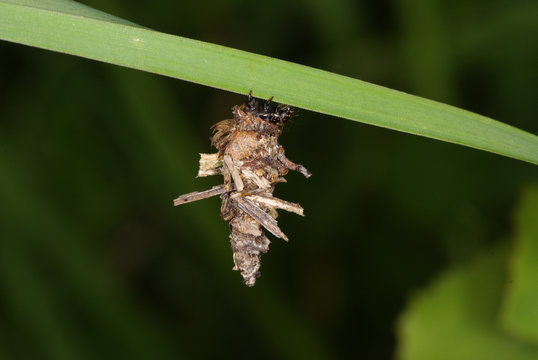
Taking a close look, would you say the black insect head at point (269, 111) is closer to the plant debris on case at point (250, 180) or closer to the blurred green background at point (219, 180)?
the plant debris on case at point (250, 180)

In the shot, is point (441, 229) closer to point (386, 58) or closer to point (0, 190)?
point (386, 58)

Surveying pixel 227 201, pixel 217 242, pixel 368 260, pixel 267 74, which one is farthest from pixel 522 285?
pixel 217 242

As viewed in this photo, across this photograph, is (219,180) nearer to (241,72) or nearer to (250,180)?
(250,180)

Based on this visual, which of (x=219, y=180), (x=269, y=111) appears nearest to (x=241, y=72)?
(x=269, y=111)

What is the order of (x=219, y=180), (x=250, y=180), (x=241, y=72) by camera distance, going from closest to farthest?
(x=241, y=72) → (x=250, y=180) → (x=219, y=180)

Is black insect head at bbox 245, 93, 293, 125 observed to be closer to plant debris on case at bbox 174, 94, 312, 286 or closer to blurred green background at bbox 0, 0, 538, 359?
plant debris on case at bbox 174, 94, 312, 286

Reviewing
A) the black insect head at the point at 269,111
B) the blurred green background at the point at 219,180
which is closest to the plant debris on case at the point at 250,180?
the black insect head at the point at 269,111
